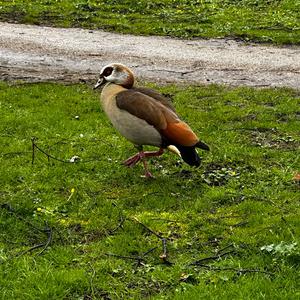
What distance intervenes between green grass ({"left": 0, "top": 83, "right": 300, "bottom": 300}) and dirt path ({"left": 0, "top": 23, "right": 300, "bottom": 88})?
223 cm

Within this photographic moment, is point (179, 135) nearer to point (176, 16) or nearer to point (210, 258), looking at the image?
point (210, 258)

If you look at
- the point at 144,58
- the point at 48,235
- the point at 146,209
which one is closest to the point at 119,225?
the point at 146,209

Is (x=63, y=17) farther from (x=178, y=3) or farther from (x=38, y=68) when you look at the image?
(x=38, y=68)

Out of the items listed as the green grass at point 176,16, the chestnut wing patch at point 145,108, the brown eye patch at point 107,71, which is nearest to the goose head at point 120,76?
the brown eye patch at point 107,71

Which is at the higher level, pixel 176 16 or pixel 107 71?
pixel 107 71

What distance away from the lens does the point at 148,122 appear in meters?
6.95

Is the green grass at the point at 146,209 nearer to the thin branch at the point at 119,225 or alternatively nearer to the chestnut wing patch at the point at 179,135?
the thin branch at the point at 119,225

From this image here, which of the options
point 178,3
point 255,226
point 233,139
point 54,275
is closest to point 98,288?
point 54,275

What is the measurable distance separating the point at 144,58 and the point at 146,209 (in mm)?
7526

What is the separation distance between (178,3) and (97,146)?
11608 millimetres

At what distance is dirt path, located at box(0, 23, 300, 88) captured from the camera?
12.0 m

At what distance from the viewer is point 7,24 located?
56.2ft

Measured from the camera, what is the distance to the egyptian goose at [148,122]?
684 cm

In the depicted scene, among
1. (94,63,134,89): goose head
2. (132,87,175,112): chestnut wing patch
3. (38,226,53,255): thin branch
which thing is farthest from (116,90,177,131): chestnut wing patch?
(38,226,53,255): thin branch
